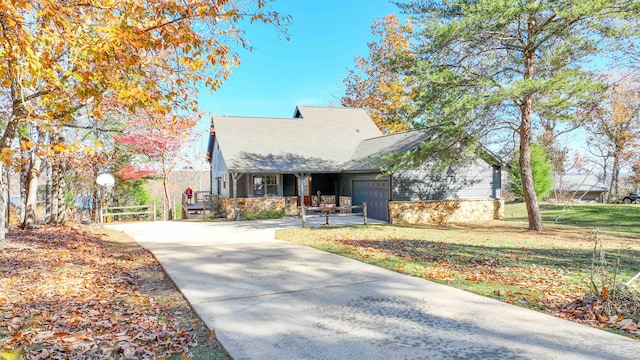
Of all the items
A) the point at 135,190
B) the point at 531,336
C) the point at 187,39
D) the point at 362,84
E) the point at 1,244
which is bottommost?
the point at 531,336

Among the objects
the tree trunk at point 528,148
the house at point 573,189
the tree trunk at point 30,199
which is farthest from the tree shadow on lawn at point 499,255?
the house at point 573,189

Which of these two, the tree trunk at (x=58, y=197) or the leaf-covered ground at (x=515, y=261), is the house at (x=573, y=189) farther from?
the tree trunk at (x=58, y=197)

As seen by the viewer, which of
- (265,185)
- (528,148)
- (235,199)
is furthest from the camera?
(265,185)

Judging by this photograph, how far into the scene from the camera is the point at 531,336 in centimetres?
415

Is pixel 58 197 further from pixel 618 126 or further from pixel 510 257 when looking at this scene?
pixel 618 126

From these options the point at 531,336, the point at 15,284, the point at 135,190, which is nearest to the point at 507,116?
the point at 531,336

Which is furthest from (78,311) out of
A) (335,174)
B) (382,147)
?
(335,174)

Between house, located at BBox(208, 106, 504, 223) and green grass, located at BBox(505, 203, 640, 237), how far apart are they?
95.9 inches

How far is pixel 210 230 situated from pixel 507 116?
12247mm

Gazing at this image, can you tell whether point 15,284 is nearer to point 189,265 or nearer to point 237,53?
point 189,265

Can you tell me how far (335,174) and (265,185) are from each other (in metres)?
4.02

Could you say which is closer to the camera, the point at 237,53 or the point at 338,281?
the point at 338,281

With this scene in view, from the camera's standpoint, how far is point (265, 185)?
20.0 meters

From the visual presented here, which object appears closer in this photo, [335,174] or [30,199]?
[30,199]
